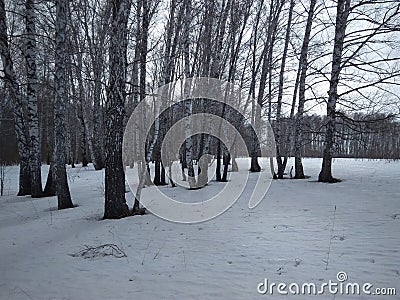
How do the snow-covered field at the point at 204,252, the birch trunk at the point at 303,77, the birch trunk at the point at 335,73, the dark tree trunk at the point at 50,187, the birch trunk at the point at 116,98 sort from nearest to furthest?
the snow-covered field at the point at 204,252 → the birch trunk at the point at 116,98 → the dark tree trunk at the point at 50,187 → the birch trunk at the point at 335,73 → the birch trunk at the point at 303,77

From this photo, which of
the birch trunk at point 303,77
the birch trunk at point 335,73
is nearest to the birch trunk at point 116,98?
the birch trunk at point 335,73

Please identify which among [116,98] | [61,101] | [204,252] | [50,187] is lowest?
[204,252]

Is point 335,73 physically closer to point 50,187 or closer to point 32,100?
point 32,100

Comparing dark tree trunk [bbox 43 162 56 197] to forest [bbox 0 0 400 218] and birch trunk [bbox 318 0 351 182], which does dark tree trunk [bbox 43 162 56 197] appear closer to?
forest [bbox 0 0 400 218]

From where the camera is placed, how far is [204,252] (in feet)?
13.4

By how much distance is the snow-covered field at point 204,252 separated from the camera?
3.06 meters

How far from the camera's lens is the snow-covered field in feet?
10.0

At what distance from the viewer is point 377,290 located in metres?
2.86

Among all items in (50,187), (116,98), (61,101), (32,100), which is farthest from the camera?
(50,187)

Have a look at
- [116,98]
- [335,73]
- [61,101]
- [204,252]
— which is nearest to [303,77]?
[335,73]

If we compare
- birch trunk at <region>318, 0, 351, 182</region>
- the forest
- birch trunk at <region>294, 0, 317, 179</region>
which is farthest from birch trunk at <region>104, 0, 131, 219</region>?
birch trunk at <region>294, 0, 317, 179</region>

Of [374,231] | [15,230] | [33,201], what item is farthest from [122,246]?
[33,201]

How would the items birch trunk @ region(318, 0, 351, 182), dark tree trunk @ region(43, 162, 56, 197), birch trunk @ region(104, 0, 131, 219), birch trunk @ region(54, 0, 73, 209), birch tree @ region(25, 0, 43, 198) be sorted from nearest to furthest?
birch trunk @ region(104, 0, 131, 219), birch trunk @ region(54, 0, 73, 209), birch tree @ region(25, 0, 43, 198), dark tree trunk @ region(43, 162, 56, 197), birch trunk @ region(318, 0, 351, 182)

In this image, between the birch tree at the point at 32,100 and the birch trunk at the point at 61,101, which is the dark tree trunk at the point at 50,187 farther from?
the birch trunk at the point at 61,101
